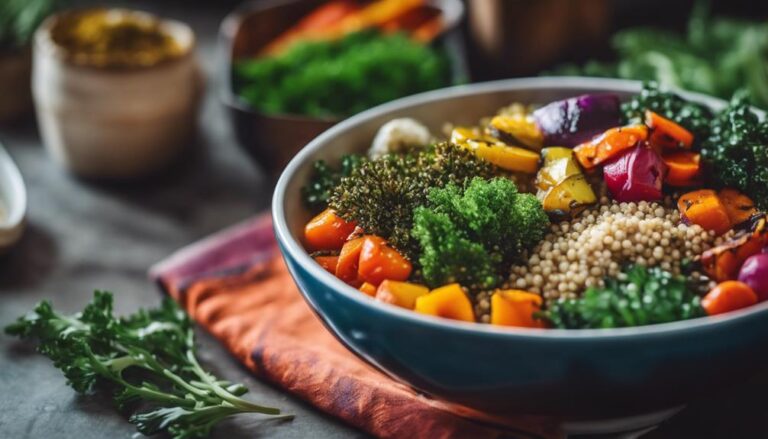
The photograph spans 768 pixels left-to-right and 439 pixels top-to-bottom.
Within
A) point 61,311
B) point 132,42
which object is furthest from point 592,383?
point 132,42

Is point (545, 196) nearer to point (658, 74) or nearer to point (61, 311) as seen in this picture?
point (658, 74)

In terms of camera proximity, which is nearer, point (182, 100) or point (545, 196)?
point (545, 196)

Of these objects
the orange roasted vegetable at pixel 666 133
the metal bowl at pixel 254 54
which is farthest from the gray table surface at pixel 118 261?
the orange roasted vegetable at pixel 666 133

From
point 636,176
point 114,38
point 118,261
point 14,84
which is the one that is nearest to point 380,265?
point 636,176

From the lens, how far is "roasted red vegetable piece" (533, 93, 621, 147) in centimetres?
139

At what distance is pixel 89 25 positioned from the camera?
7.33 ft

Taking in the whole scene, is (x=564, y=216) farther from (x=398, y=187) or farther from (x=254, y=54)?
(x=254, y=54)

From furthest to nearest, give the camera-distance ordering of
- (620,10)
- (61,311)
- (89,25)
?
(620,10)
(89,25)
(61,311)

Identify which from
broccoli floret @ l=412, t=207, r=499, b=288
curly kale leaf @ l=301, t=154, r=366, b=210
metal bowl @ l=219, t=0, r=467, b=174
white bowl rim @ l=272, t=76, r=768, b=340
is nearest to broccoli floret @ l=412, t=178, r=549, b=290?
broccoli floret @ l=412, t=207, r=499, b=288

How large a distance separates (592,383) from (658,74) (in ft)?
3.85

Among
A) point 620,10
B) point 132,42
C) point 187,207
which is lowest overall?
point 187,207

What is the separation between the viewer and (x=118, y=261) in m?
1.88

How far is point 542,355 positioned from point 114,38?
162 cm

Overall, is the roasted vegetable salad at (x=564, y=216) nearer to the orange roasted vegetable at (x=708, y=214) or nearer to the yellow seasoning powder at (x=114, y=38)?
the orange roasted vegetable at (x=708, y=214)
